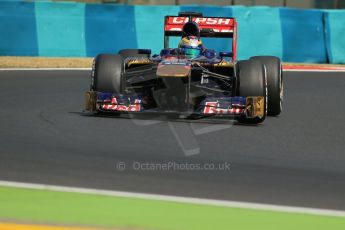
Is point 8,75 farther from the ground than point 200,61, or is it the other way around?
point 200,61

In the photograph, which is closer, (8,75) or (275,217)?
(275,217)

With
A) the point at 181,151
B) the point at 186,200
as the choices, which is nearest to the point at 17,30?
the point at 181,151

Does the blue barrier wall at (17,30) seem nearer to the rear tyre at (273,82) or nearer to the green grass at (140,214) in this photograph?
the rear tyre at (273,82)

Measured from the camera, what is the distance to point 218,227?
5.67 m

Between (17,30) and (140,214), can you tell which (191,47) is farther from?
(17,30)

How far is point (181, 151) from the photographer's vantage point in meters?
8.77

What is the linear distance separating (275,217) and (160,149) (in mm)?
2962

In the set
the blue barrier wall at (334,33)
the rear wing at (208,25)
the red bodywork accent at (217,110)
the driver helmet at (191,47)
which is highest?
the rear wing at (208,25)

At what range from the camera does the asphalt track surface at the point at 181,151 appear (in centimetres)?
707

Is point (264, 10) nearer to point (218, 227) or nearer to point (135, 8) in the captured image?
point (135, 8)

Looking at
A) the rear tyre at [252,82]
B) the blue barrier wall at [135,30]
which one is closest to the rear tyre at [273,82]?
the rear tyre at [252,82]

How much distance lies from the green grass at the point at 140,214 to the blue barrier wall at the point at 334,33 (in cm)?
1504

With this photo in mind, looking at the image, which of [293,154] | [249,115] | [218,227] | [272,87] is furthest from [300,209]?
[272,87]

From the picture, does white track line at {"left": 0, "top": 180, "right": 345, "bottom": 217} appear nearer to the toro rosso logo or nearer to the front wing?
the front wing
